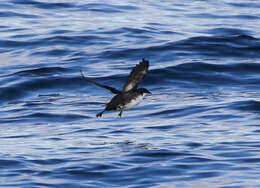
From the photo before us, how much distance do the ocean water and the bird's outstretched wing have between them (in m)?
1.20

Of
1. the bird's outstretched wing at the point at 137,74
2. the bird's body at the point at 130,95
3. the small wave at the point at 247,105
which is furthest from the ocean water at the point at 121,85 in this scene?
the bird's outstretched wing at the point at 137,74

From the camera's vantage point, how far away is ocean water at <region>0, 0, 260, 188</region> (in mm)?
11438

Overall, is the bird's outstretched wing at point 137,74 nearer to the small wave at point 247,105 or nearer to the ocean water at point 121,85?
the ocean water at point 121,85

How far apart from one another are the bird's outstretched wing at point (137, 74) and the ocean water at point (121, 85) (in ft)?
3.93

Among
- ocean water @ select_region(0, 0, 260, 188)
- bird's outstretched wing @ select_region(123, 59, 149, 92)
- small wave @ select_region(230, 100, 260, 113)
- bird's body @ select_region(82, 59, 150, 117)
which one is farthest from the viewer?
small wave @ select_region(230, 100, 260, 113)

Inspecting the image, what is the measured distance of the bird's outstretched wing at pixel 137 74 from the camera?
12.4 meters

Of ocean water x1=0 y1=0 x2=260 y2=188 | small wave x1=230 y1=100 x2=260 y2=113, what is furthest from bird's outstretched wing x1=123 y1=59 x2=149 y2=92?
small wave x1=230 y1=100 x2=260 y2=113

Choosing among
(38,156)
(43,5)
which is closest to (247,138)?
(38,156)

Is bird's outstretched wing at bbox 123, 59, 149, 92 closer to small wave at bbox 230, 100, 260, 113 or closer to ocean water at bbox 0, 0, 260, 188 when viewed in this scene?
ocean water at bbox 0, 0, 260, 188

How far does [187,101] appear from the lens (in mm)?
17188

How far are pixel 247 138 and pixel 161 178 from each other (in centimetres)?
314

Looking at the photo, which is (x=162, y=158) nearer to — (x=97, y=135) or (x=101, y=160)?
(x=101, y=160)

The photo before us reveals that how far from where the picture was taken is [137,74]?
12.4 metres

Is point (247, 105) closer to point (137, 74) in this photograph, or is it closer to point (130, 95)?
point (137, 74)
